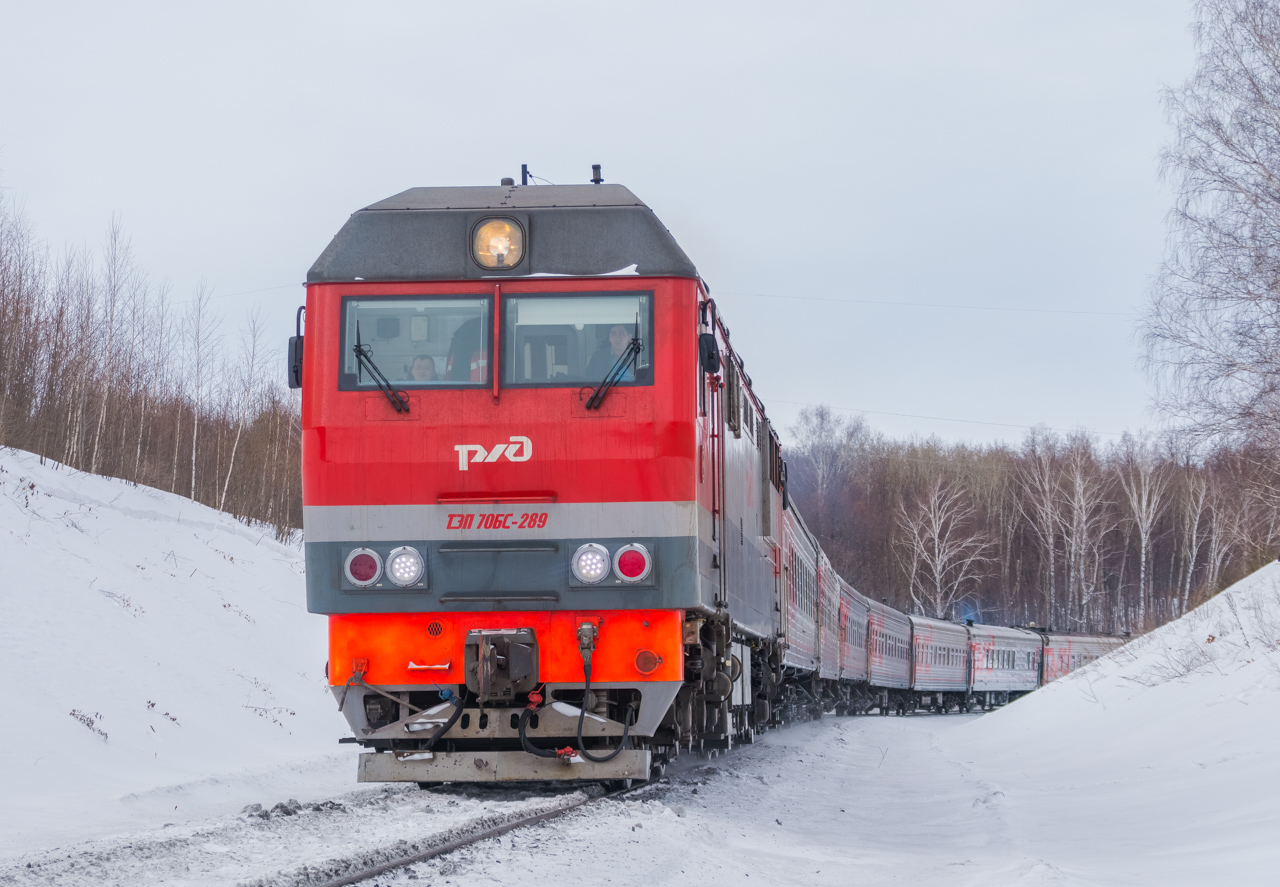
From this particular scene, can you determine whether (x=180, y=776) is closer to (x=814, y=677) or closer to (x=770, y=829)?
(x=770, y=829)

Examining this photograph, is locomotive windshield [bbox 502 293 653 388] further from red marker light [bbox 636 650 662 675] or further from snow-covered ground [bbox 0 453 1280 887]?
snow-covered ground [bbox 0 453 1280 887]

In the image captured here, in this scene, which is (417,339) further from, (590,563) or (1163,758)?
(1163,758)

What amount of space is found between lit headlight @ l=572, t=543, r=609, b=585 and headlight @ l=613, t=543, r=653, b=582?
6 centimetres

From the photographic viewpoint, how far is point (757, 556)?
1155 centimetres

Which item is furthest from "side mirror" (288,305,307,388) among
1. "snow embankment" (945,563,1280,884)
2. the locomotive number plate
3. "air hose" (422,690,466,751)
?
"snow embankment" (945,563,1280,884)

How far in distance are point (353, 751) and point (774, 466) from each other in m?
5.34

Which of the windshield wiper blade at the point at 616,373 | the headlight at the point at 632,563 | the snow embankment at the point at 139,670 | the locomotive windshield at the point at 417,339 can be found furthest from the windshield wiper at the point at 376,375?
the snow embankment at the point at 139,670

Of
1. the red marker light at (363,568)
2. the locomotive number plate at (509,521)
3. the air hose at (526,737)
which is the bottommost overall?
the air hose at (526,737)

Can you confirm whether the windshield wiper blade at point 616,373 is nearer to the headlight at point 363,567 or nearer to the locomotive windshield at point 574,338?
the locomotive windshield at point 574,338

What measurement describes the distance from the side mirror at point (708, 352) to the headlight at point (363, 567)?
2269 millimetres

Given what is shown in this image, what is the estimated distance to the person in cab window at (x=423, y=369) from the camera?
7.55 meters

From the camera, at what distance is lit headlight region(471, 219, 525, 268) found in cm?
765

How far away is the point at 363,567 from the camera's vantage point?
24.2ft

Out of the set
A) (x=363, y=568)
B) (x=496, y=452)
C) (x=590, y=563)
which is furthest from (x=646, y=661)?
(x=363, y=568)
